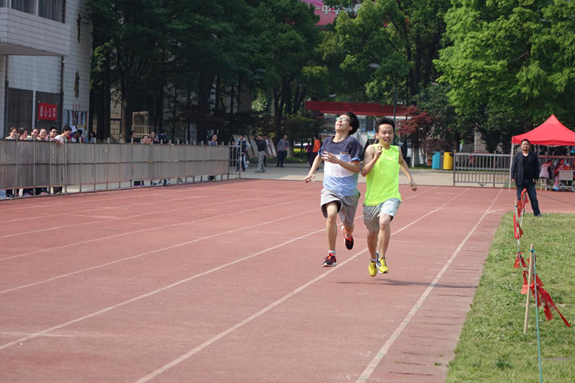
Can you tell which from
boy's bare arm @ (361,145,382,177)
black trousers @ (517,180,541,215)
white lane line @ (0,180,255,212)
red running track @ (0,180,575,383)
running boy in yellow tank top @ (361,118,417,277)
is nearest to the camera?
red running track @ (0,180,575,383)

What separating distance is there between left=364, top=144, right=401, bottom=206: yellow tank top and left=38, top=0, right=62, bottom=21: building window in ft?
88.2

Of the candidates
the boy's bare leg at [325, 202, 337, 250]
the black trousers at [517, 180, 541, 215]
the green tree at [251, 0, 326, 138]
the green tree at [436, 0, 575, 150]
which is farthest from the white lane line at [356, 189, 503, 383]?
the green tree at [251, 0, 326, 138]

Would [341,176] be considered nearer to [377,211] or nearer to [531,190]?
[377,211]

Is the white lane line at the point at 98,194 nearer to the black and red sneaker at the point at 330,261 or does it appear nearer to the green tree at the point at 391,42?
the black and red sneaker at the point at 330,261

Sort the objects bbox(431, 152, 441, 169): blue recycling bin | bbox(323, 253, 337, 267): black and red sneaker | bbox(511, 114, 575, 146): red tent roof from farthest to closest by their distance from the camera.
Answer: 1. bbox(431, 152, 441, 169): blue recycling bin
2. bbox(511, 114, 575, 146): red tent roof
3. bbox(323, 253, 337, 267): black and red sneaker

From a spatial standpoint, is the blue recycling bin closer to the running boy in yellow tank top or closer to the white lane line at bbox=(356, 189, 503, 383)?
the white lane line at bbox=(356, 189, 503, 383)

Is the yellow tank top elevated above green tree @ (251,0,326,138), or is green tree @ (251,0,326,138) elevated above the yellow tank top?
green tree @ (251,0,326,138)

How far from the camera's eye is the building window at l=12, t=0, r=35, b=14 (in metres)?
32.1

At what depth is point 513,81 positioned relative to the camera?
40250 millimetres

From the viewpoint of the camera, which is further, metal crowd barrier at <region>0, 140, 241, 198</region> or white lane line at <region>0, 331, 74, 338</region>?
metal crowd barrier at <region>0, 140, 241, 198</region>

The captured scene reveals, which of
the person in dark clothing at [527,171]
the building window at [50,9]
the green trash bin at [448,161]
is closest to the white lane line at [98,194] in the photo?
the building window at [50,9]

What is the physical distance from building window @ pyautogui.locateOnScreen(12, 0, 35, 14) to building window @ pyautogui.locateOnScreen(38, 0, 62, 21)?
790 mm

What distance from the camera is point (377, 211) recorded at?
10.1 meters

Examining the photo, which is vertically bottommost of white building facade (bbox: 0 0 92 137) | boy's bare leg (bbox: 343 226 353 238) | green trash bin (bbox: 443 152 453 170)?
boy's bare leg (bbox: 343 226 353 238)
